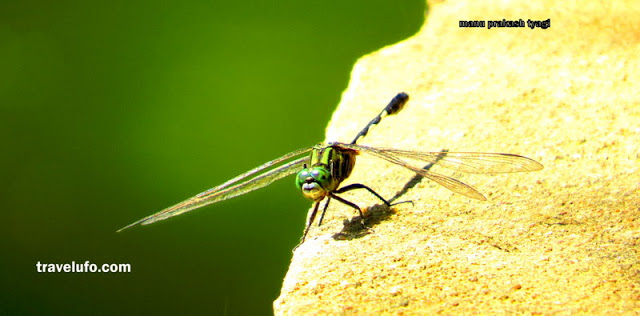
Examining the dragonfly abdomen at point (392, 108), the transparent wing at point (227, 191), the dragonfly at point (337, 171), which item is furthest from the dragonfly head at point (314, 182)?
the dragonfly abdomen at point (392, 108)

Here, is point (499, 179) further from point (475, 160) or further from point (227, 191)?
point (227, 191)

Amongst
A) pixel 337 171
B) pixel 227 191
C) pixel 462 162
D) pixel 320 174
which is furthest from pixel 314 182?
pixel 462 162

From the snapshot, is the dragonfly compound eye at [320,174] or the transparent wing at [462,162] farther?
the dragonfly compound eye at [320,174]

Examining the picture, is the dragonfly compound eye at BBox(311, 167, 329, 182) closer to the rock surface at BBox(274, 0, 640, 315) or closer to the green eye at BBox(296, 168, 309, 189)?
the green eye at BBox(296, 168, 309, 189)

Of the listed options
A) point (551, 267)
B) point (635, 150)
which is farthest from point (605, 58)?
point (551, 267)

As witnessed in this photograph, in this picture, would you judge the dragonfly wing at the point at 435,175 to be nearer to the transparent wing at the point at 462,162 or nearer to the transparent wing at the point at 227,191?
the transparent wing at the point at 462,162

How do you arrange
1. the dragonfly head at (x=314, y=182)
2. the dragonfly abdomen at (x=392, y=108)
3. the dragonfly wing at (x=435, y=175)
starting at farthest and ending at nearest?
the dragonfly abdomen at (x=392, y=108), the dragonfly head at (x=314, y=182), the dragonfly wing at (x=435, y=175)

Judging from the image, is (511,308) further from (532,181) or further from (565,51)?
(565,51)
